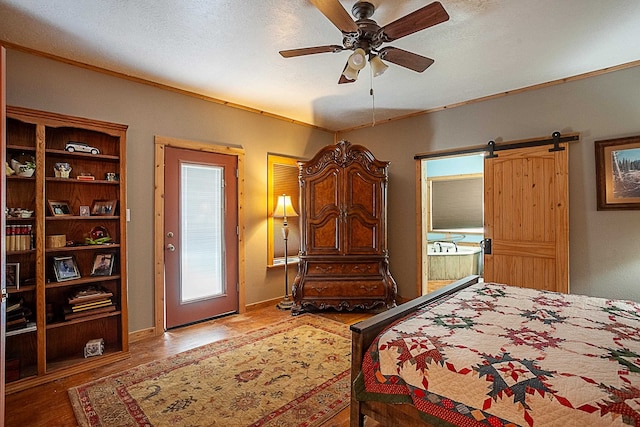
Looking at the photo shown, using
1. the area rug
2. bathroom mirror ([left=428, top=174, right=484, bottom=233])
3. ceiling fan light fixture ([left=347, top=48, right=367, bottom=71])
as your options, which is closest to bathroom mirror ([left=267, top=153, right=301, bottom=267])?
the area rug

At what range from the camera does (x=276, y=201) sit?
4.39 m

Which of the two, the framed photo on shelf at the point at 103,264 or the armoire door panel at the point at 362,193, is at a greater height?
the armoire door panel at the point at 362,193

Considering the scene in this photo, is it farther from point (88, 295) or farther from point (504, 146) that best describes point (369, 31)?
point (88, 295)

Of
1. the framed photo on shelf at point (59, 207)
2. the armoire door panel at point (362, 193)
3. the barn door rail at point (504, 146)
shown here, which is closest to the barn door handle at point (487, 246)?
the barn door rail at point (504, 146)

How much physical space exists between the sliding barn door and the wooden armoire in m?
1.23

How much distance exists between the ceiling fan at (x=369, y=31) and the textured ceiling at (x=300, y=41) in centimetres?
17

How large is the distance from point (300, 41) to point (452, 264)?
4.73m

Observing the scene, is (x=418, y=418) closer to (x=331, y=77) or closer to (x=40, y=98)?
(x=331, y=77)

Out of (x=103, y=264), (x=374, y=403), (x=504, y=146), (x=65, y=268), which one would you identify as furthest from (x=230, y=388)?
(x=504, y=146)

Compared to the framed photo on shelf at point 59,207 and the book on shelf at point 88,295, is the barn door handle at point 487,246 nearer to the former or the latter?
the book on shelf at point 88,295

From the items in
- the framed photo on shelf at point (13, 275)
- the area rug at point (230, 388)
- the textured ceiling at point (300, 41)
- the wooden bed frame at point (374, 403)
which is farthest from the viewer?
the framed photo on shelf at point (13, 275)

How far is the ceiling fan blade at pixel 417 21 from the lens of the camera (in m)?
1.62

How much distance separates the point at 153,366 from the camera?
2.58m

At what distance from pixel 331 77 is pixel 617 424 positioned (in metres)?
3.08
